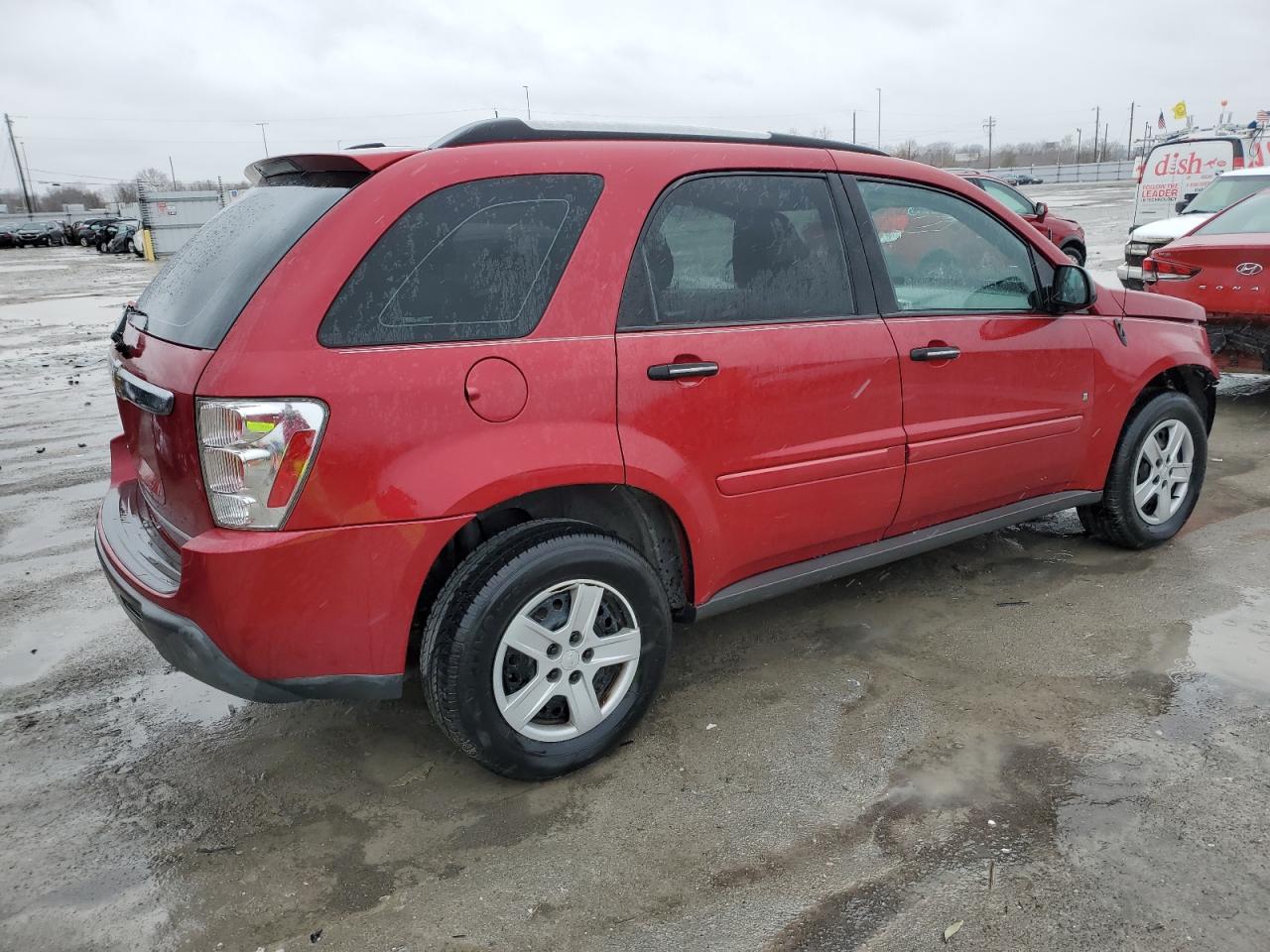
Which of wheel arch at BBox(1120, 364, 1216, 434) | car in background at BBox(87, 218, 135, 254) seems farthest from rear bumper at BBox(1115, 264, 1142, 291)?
car in background at BBox(87, 218, 135, 254)

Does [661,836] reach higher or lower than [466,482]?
lower

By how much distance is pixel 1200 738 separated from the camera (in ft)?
9.75

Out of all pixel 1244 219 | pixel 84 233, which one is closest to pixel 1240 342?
pixel 1244 219

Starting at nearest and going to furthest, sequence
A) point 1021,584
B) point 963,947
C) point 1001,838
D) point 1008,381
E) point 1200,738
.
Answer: point 963,947, point 1001,838, point 1200,738, point 1008,381, point 1021,584

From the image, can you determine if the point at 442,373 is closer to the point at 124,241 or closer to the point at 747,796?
the point at 747,796

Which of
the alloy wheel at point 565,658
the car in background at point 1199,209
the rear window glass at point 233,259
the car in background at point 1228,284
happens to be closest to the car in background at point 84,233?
Result: the car in background at point 1199,209

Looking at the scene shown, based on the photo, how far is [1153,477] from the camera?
449 centimetres

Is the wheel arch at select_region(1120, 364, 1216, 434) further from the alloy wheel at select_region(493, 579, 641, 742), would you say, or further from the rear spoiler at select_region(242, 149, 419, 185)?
the rear spoiler at select_region(242, 149, 419, 185)

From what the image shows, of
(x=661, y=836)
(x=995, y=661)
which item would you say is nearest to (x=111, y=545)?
(x=661, y=836)

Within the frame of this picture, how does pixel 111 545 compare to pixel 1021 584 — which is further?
pixel 1021 584

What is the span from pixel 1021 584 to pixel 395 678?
2.88 metres

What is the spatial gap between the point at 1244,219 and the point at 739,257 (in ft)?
21.7

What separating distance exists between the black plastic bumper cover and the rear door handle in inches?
45.3

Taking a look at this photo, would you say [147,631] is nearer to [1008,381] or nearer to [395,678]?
[395,678]
